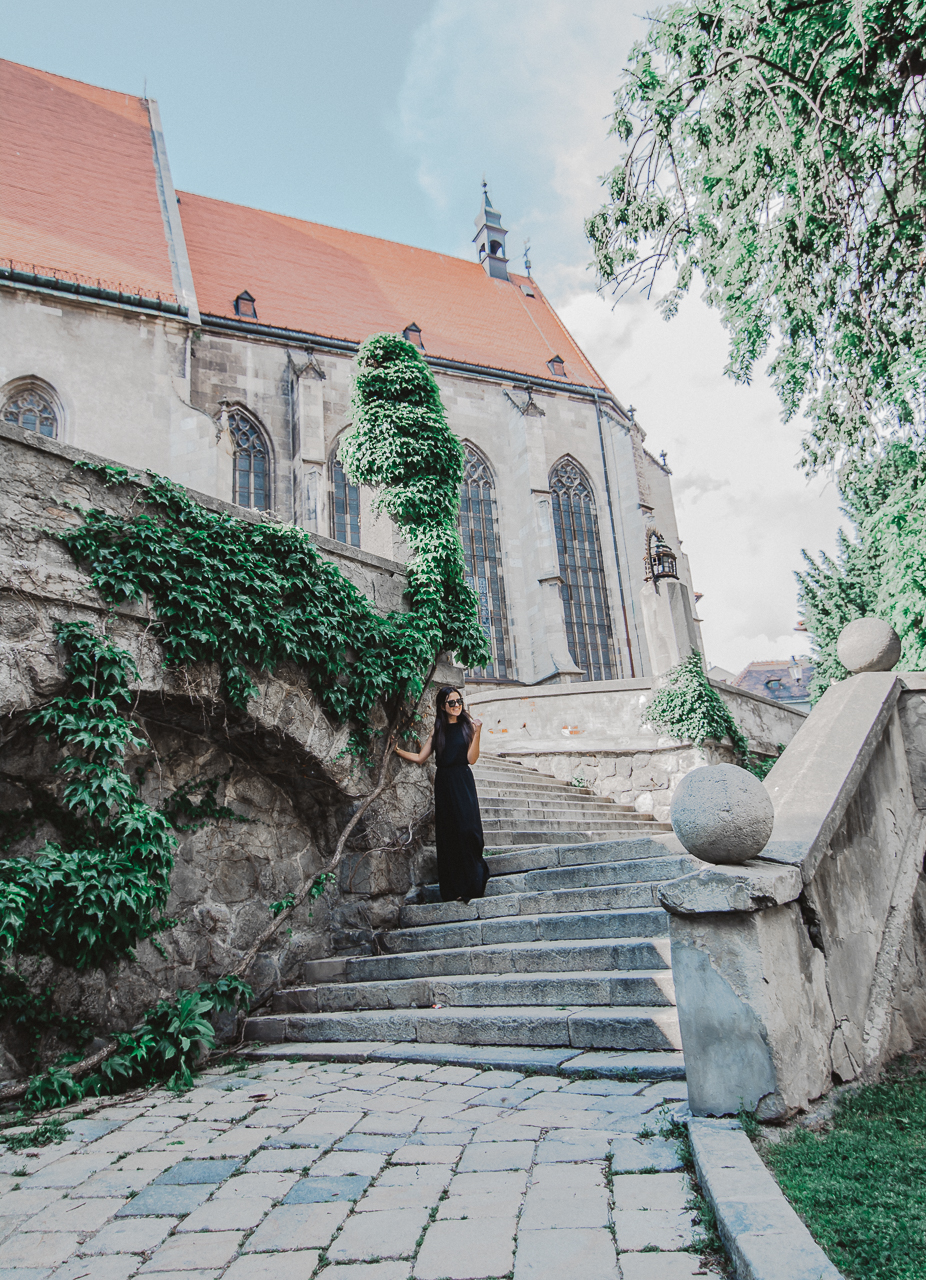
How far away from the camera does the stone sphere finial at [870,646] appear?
5242 millimetres

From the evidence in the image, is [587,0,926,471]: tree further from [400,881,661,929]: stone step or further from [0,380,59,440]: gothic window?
[0,380,59,440]: gothic window

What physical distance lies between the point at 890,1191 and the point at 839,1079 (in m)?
1.07

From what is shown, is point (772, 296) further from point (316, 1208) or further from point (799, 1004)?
point (316, 1208)

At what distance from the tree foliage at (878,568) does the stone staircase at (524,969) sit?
4473 mm

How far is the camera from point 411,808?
718cm

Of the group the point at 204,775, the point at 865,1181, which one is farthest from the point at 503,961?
the point at 865,1181

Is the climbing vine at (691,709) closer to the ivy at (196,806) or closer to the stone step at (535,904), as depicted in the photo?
the stone step at (535,904)

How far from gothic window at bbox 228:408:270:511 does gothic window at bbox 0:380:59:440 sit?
3.99 meters

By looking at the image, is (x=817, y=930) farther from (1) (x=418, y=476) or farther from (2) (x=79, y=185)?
(2) (x=79, y=185)

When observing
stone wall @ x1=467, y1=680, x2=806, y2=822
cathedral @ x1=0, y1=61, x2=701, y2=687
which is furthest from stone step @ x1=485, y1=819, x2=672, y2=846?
cathedral @ x1=0, y1=61, x2=701, y2=687

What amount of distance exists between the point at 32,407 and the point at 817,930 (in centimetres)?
1575

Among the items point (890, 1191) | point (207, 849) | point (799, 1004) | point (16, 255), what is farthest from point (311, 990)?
point (16, 255)

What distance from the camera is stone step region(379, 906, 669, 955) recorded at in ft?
16.4

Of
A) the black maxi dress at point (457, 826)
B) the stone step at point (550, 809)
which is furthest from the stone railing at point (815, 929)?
the stone step at point (550, 809)
